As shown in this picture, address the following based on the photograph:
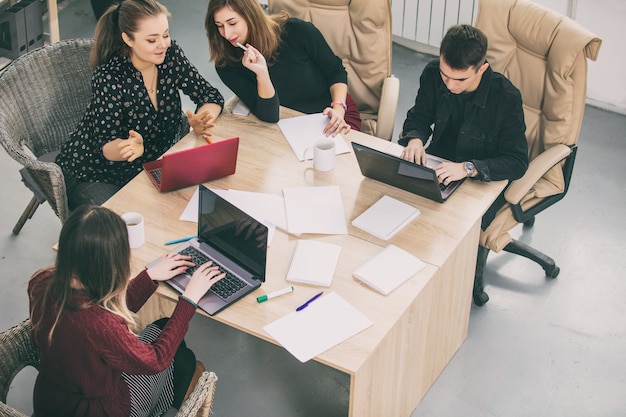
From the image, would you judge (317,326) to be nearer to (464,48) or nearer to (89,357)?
(89,357)

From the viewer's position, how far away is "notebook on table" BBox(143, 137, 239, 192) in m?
2.75

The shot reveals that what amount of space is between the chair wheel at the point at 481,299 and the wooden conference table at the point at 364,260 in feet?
0.73

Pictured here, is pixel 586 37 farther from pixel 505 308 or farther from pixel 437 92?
pixel 505 308

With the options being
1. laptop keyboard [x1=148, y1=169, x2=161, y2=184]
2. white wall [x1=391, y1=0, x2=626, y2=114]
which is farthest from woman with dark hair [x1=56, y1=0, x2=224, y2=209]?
white wall [x1=391, y1=0, x2=626, y2=114]

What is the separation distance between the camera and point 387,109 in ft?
11.2

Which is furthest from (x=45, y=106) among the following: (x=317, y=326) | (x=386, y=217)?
(x=317, y=326)

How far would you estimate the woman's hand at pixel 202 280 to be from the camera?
2381 millimetres

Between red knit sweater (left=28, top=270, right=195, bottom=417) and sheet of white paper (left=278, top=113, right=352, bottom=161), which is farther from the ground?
sheet of white paper (left=278, top=113, right=352, bottom=161)

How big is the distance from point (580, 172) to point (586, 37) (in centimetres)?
128

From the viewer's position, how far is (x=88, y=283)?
6.75ft

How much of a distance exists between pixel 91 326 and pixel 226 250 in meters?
0.57

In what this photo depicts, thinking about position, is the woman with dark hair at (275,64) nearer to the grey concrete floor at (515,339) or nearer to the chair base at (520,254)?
the chair base at (520,254)

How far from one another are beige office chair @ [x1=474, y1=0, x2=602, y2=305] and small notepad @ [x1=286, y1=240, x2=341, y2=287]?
82 cm

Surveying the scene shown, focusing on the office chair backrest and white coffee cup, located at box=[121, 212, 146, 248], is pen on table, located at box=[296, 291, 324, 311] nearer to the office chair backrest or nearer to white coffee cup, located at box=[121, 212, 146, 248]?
white coffee cup, located at box=[121, 212, 146, 248]
